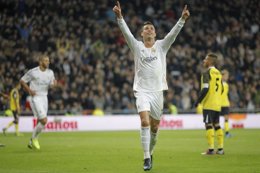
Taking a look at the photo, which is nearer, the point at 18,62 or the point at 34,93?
the point at 34,93

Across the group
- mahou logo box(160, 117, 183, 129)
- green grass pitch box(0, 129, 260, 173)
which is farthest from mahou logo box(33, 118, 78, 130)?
green grass pitch box(0, 129, 260, 173)

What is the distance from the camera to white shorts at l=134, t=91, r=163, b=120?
1228 centimetres

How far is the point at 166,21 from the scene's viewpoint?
37688 millimetres

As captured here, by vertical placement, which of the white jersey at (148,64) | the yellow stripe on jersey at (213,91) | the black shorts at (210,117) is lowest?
the black shorts at (210,117)

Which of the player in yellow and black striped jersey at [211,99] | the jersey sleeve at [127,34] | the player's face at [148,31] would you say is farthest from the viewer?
the player in yellow and black striped jersey at [211,99]

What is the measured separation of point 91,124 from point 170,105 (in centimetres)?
457

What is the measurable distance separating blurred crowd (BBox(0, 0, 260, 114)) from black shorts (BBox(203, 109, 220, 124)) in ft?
52.2

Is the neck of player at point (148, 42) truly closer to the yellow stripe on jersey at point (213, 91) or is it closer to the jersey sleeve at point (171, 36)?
the jersey sleeve at point (171, 36)

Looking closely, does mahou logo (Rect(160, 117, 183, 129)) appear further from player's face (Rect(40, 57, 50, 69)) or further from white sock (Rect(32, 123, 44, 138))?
white sock (Rect(32, 123, 44, 138))

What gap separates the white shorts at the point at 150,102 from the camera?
12.3m

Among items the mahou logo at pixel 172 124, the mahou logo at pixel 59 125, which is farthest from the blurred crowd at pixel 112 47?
the mahou logo at pixel 172 124

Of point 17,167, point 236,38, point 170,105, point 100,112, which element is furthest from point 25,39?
point 17,167

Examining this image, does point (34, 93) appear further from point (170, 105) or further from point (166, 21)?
point (166, 21)

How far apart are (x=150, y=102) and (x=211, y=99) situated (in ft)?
15.6
